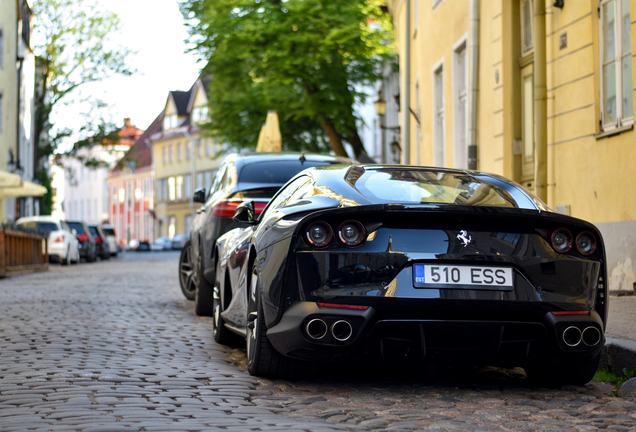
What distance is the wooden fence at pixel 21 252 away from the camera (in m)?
20.7

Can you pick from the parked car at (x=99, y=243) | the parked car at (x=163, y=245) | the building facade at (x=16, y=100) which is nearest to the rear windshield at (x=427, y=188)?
the building facade at (x=16, y=100)

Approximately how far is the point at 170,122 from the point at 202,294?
268ft

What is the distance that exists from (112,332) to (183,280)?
397 centimetres

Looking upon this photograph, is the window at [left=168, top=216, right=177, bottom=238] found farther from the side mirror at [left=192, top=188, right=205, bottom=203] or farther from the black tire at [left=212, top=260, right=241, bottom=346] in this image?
the black tire at [left=212, top=260, right=241, bottom=346]

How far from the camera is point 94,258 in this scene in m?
37.0

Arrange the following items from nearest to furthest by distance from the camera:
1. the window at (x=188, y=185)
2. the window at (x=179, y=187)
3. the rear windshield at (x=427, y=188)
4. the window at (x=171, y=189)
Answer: the rear windshield at (x=427, y=188)
the window at (x=188, y=185)
the window at (x=179, y=187)
the window at (x=171, y=189)

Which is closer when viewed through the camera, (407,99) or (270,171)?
(270,171)

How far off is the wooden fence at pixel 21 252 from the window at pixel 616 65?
14.2m

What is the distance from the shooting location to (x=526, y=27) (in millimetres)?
13758

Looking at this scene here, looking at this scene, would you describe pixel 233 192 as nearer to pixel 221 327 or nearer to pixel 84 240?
pixel 221 327

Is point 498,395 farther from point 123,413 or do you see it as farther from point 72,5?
point 72,5

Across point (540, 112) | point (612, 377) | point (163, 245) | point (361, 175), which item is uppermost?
point (540, 112)

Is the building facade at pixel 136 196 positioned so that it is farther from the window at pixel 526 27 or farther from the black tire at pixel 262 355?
the black tire at pixel 262 355

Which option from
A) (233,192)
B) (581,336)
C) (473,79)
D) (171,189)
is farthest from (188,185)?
(581,336)
